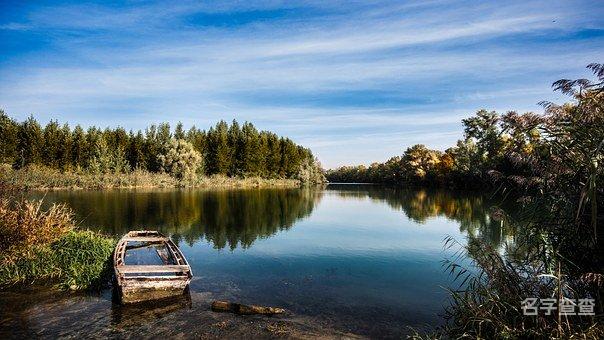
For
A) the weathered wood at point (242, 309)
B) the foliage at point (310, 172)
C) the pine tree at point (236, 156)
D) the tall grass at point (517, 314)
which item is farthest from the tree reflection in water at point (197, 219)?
the foliage at point (310, 172)

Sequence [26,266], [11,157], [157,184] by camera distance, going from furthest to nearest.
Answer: [157,184]
[11,157]
[26,266]

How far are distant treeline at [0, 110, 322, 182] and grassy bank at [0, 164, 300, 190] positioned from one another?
368 centimetres

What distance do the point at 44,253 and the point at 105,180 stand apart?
5641 cm

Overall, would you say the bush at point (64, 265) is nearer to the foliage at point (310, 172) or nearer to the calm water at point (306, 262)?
the calm water at point (306, 262)

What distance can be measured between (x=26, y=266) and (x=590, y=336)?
16.5 meters

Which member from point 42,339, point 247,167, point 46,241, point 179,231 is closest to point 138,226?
point 179,231

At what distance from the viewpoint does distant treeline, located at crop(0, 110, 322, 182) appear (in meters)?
68.7

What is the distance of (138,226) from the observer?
86.1ft

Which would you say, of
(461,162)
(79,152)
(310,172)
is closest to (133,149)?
(79,152)

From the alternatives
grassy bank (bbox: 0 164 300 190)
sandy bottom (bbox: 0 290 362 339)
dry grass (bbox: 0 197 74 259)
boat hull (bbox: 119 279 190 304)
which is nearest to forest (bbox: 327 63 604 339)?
sandy bottom (bbox: 0 290 362 339)

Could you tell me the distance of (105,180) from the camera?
214ft

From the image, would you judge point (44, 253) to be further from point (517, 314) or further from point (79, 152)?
point (79, 152)

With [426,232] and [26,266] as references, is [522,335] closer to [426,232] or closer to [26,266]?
[26,266]

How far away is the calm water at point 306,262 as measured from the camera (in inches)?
459
